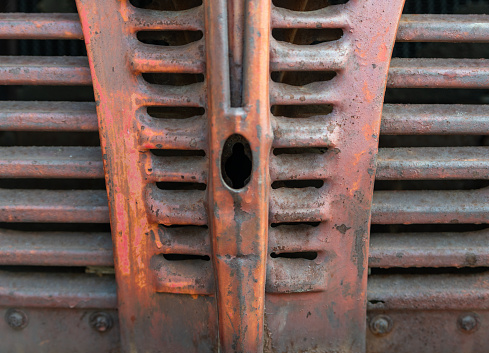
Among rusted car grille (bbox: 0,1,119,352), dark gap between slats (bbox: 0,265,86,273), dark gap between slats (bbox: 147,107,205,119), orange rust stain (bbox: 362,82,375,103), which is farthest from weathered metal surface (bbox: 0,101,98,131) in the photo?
orange rust stain (bbox: 362,82,375,103)

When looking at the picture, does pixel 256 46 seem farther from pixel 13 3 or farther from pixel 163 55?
pixel 13 3

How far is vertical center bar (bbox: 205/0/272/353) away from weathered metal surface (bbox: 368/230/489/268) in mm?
321

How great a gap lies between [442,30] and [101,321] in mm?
1063

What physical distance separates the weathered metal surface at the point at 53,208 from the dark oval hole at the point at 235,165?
13.1 inches

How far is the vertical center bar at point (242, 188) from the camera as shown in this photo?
920mm

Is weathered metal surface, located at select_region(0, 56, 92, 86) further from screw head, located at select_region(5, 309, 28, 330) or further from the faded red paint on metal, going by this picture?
screw head, located at select_region(5, 309, 28, 330)

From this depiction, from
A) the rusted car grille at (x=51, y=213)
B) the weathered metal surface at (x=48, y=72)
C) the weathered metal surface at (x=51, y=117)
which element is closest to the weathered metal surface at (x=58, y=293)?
the rusted car grille at (x=51, y=213)

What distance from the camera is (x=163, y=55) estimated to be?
3.24 ft

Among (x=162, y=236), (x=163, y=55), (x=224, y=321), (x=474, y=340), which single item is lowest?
(x=474, y=340)

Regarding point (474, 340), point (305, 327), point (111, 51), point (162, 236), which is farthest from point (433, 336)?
point (111, 51)

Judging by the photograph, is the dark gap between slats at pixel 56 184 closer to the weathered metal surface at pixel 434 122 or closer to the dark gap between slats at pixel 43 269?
the dark gap between slats at pixel 43 269

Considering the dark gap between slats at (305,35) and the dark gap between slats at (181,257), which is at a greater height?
the dark gap between slats at (305,35)

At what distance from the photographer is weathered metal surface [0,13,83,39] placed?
1.07 m

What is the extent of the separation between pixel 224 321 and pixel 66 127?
570 millimetres
